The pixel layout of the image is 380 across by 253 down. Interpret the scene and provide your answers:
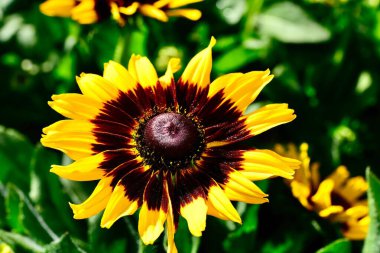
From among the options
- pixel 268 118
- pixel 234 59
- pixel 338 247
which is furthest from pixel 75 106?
pixel 234 59

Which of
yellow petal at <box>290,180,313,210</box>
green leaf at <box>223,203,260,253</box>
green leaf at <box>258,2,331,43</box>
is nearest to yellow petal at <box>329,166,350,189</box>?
yellow petal at <box>290,180,313,210</box>

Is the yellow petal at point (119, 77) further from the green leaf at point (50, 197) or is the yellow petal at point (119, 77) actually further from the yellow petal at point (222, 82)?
the green leaf at point (50, 197)

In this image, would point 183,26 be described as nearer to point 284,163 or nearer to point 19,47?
point 19,47

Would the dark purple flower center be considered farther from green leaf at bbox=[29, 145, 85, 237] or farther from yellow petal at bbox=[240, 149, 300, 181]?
green leaf at bbox=[29, 145, 85, 237]

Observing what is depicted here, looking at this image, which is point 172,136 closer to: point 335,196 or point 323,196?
point 323,196

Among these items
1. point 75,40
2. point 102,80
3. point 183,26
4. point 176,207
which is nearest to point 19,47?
point 75,40
